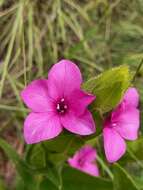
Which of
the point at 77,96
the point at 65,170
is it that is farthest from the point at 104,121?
the point at 65,170

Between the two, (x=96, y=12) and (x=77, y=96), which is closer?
(x=77, y=96)

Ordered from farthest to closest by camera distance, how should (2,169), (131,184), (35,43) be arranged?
(2,169), (35,43), (131,184)

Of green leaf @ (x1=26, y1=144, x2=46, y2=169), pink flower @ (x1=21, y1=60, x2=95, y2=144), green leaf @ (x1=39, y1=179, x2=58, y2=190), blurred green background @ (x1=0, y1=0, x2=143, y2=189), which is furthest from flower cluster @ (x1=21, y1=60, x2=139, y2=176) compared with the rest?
blurred green background @ (x1=0, y1=0, x2=143, y2=189)

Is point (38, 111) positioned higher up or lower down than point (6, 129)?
higher up

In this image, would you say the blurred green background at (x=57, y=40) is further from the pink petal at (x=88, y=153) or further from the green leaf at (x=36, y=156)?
the green leaf at (x=36, y=156)

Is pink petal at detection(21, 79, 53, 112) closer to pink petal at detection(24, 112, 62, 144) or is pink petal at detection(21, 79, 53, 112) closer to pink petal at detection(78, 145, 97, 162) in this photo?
pink petal at detection(24, 112, 62, 144)

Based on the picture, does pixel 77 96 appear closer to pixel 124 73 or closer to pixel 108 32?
pixel 124 73

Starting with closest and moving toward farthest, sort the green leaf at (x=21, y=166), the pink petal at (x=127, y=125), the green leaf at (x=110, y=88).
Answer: the green leaf at (x=110, y=88) < the pink petal at (x=127, y=125) < the green leaf at (x=21, y=166)

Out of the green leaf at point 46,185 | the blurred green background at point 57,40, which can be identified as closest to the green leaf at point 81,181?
the green leaf at point 46,185
